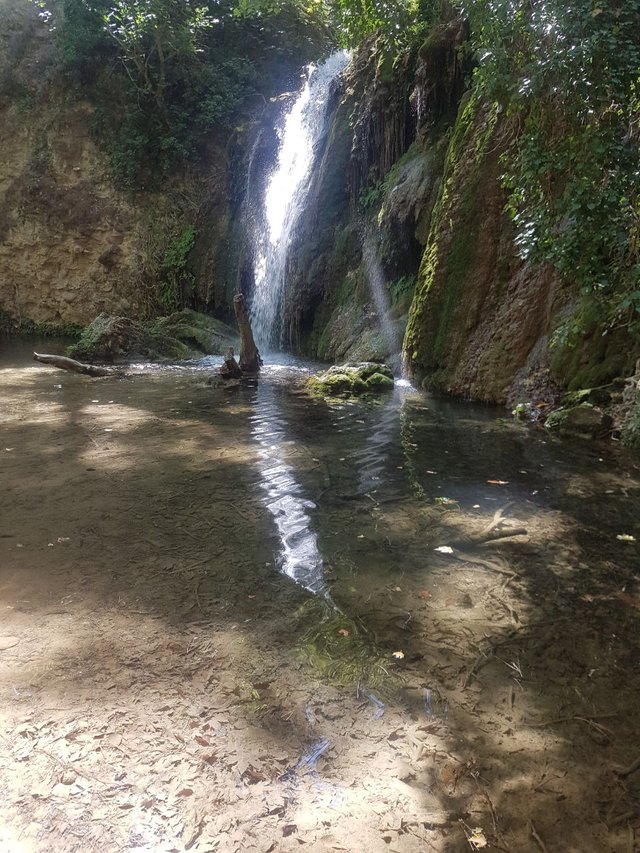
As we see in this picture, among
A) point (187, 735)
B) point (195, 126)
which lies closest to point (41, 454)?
point (187, 735)

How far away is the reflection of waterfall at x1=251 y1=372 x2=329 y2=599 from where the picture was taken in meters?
3.02

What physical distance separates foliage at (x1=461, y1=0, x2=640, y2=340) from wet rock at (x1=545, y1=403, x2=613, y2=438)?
1056 mm

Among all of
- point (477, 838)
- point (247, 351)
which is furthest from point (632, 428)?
point (247, 351)

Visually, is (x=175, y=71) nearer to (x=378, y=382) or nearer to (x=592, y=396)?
(x=378, y=382)

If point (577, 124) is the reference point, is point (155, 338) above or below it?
below

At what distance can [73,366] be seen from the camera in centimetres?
1045

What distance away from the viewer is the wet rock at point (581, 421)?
5.86m

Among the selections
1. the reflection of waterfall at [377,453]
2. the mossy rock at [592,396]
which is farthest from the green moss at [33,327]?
the mossy rock at [592,396]

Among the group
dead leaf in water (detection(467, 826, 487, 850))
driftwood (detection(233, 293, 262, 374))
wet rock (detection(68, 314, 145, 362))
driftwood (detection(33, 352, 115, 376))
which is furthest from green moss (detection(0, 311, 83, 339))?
dead leaf in water (detection(467, 826, 487, 850))

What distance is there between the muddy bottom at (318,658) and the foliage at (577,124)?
6.48ft

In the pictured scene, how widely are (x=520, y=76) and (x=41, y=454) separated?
5427 millimetres

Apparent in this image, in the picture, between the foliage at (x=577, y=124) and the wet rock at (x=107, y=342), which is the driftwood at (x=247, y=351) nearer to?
the wet rock at (x=107, y=342)

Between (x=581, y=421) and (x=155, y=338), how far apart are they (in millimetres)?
9719

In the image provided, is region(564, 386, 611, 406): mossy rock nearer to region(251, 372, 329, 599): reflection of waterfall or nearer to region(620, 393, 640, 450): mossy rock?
region(620, 393, 640, 450): mossy rock
